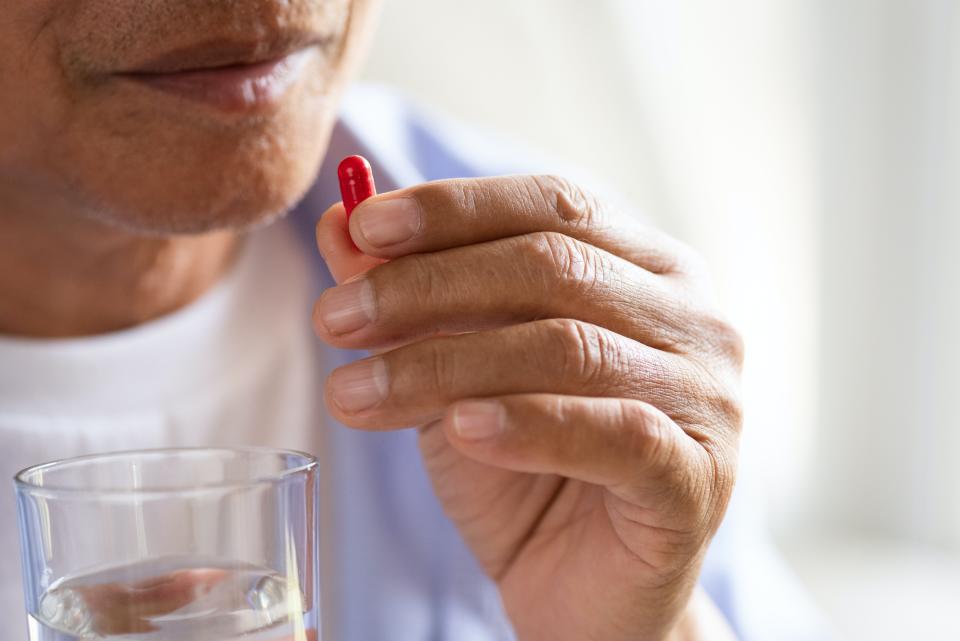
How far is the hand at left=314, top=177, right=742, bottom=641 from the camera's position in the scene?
0.52 metres

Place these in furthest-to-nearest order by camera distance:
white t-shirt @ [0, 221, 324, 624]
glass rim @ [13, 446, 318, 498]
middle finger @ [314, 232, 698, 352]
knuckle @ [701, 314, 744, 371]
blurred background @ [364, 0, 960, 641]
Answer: blurred background @ [364, 0, 960, 641] → white t-shirt @ [0, 221, 324, 624] → knuckle @ [701, 314, 744, 371] → middle finger @ [314, 232, 698, 352] → glass rim @ [13, 446, 318, 498]

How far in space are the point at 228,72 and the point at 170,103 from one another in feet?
0.15

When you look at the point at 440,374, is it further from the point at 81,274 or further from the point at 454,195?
the point at 81,274

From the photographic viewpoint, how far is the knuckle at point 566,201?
59 centimetres

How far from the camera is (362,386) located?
52 cm

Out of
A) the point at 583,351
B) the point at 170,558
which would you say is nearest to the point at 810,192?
the point at 583,351

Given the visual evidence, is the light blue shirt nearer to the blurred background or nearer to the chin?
the chin

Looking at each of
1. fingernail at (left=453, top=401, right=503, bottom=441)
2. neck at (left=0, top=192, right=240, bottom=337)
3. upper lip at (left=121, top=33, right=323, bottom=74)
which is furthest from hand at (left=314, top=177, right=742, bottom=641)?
neck at (left=0, top=192, right=240, bottom=337)

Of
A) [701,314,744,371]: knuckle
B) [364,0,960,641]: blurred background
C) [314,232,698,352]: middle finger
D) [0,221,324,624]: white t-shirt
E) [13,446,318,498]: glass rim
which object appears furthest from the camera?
[364,0,960,641]: blurred background

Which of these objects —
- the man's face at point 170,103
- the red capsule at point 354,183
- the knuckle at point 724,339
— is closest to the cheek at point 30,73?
the man's face at point 170,103

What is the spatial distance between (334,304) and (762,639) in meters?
0.59

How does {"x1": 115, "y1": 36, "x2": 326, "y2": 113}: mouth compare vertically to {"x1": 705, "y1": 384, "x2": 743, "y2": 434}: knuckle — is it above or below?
above

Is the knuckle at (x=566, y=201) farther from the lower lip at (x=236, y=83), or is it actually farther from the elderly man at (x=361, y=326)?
the lower lip at (x=236, y=83)

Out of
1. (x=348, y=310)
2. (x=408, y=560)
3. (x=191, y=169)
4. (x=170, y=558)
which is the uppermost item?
(x=191, y=169)
